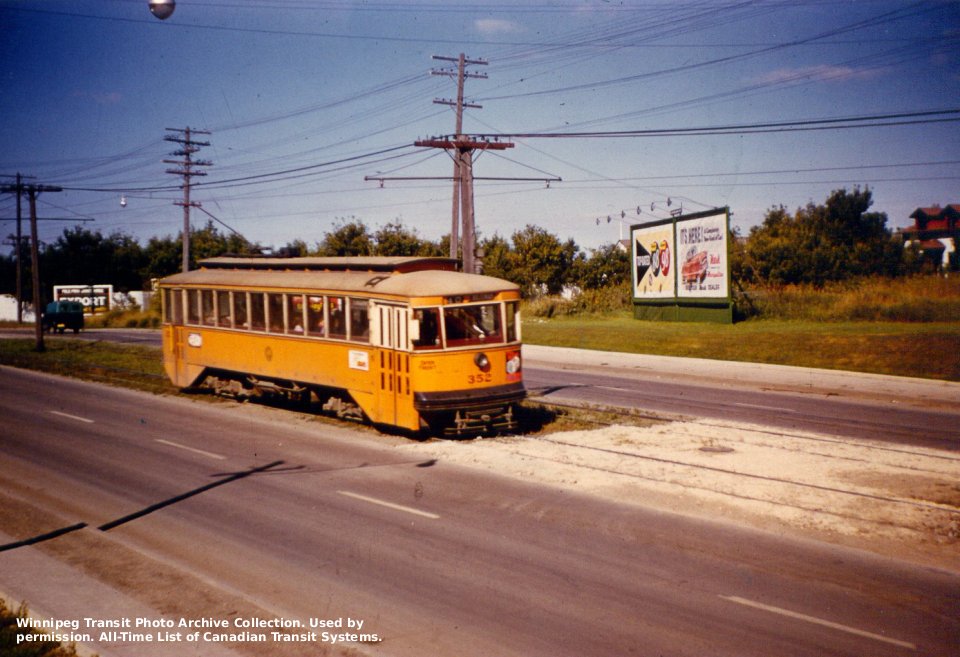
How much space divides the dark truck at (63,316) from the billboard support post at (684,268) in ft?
120

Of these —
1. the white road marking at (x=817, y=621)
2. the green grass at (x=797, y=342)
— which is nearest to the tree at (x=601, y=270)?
the green grass at (x=797, y=342)

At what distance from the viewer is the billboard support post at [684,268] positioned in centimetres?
3628

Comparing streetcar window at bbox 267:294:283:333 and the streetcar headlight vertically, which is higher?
streetcar window at bbox 267:294:283:333

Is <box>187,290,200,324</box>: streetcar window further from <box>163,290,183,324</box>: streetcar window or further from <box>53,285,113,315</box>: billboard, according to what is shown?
<box>53,285,113,315</box>: billboard

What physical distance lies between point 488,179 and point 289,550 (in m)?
21.6

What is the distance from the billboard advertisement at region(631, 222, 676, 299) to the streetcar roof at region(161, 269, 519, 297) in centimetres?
2573

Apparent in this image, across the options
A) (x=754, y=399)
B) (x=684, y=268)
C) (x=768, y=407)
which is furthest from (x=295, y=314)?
(x=684, y=268)

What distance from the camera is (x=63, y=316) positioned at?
52.8 meters

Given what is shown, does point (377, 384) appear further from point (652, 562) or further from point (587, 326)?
point (587, 326)

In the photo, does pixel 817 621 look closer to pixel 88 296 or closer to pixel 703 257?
pixel 703 257

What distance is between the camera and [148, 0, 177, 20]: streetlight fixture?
38.3 ft

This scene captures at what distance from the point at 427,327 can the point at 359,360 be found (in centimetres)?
182

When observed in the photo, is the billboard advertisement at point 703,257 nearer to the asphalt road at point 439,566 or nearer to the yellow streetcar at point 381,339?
the yellow streetcar at point 381,339
